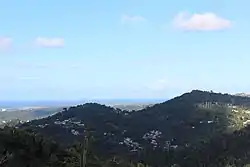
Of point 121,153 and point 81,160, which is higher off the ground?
point 81,160

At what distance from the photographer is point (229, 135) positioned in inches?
6560

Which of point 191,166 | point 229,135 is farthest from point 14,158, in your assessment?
point 229,135

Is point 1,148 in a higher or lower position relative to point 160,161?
higher

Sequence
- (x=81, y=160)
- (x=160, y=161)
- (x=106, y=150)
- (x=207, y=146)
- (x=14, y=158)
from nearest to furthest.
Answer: (x=81, y=160) → (x=14, y=158) → (x=160, y=161) → (x=207, y=146) → (x=106, y=150)

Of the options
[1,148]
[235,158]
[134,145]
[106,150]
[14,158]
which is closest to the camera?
[14,158]

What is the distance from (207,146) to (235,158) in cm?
2608

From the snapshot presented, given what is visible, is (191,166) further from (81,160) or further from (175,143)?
(81,160)

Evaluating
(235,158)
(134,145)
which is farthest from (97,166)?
(134,145)

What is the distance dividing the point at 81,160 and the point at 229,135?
126 m

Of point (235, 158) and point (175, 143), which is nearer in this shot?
point (235, 158)

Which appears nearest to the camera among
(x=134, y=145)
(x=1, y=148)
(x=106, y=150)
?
(x=1, y=148)

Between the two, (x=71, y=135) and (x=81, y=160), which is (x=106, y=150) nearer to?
(x=71, y=135)

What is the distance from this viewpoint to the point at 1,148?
83000 millimetres

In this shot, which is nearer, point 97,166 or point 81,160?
point 81,160
